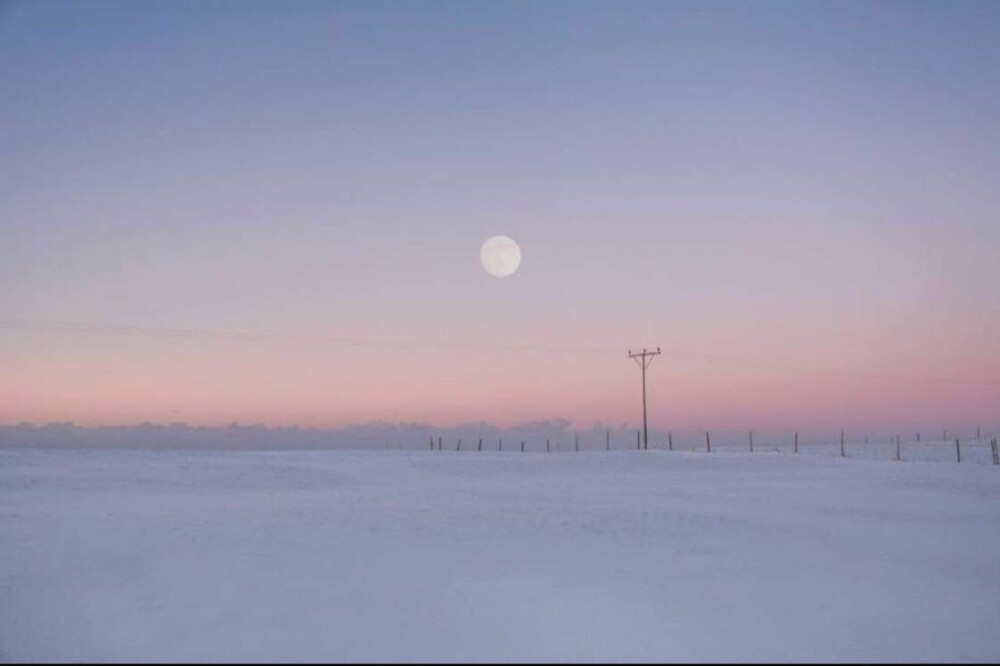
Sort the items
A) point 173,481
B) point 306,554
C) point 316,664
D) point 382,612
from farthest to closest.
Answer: point 173,481 < point 306,554 < point 382,612 < point 316,664

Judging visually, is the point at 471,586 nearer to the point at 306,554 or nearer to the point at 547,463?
the point at 306,554

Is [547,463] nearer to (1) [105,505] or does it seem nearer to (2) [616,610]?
(1) [105,505]

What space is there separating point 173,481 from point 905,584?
31768 millimetres

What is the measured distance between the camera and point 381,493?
105 feet

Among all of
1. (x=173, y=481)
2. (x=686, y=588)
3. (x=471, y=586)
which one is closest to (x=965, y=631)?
(x=686, y=588)

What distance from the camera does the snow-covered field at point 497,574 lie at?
1452cm

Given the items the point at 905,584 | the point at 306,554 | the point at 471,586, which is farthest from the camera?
the point at 306,554

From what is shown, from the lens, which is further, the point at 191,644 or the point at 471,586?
the point at 471,586

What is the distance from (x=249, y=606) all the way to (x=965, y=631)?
14.7 metres

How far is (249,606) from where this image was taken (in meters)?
15.9

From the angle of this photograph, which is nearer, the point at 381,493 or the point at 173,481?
the point at 381,493

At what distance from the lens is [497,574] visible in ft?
60.3

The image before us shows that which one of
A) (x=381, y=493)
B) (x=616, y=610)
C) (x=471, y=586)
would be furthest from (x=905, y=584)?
(x=381, y=493)

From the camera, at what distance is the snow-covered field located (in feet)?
47.6
